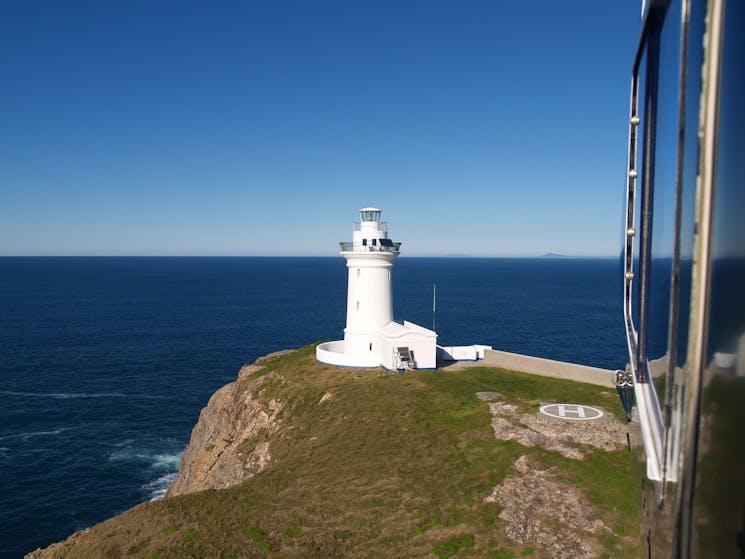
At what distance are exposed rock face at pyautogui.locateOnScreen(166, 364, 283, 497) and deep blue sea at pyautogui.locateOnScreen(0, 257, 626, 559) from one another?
15.1ft

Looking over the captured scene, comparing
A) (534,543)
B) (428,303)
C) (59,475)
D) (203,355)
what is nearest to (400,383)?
(534,543)

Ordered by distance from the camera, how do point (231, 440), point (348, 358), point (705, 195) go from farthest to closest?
1. point (348, 358)
2. point (231, 440)
3. point (705, 195)

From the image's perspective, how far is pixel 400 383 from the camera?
1280 inches

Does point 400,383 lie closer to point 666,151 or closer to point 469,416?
point 469,416

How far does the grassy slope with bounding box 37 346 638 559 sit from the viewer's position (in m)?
17.1

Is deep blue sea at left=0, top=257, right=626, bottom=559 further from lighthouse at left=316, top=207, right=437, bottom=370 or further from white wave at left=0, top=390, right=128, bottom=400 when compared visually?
lighthouse at left=316, top=207, right=437, bottom=370

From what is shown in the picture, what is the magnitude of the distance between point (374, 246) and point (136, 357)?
46659 millimetres

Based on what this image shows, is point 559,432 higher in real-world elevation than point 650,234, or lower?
lower

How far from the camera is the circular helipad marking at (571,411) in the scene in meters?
25.7

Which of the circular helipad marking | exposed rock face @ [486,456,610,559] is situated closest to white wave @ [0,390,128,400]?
the circular helipad marking

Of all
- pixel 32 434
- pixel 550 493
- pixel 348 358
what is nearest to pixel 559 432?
pixel 550 493

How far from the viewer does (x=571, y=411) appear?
87.4 ft

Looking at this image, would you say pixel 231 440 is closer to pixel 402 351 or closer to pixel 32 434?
pixel 402 351

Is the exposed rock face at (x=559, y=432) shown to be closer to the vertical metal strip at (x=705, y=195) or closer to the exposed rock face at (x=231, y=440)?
the exposed rock face at (x=231, y=440)
